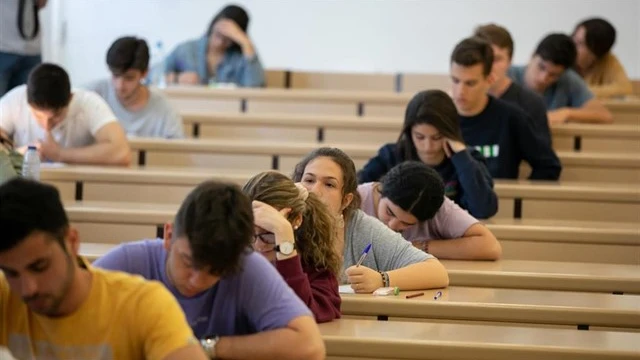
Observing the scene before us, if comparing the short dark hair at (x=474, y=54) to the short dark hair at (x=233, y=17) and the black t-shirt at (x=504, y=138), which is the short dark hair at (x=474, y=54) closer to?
the black t-shirt at (x=504, y=138)

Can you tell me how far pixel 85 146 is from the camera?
5105mm

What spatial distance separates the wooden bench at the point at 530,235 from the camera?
14.4 feet

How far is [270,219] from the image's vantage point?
277 cm

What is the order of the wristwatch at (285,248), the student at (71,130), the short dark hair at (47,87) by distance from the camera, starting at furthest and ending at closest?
the student at (71,130) < the short dark hair at (47,87) < the wristwatch at (285,248)

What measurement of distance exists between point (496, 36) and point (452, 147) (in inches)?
63.0

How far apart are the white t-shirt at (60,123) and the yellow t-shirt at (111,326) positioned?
3006 mm

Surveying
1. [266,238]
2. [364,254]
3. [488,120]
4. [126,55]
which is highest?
[126,55]

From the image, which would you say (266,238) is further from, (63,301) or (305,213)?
(63,301)

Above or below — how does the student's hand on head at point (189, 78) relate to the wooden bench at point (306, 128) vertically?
above

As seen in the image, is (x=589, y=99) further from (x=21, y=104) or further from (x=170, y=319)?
(x=170, y=319)

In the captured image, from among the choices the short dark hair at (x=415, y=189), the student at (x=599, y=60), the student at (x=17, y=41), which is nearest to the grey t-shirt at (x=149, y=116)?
the student at (x=17, y=41)

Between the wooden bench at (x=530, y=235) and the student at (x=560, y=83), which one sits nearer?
the wooden bench at (x=530, y=235)

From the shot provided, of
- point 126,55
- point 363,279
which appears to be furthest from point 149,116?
point 363,279

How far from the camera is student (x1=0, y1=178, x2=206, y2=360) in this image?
1973 mm
